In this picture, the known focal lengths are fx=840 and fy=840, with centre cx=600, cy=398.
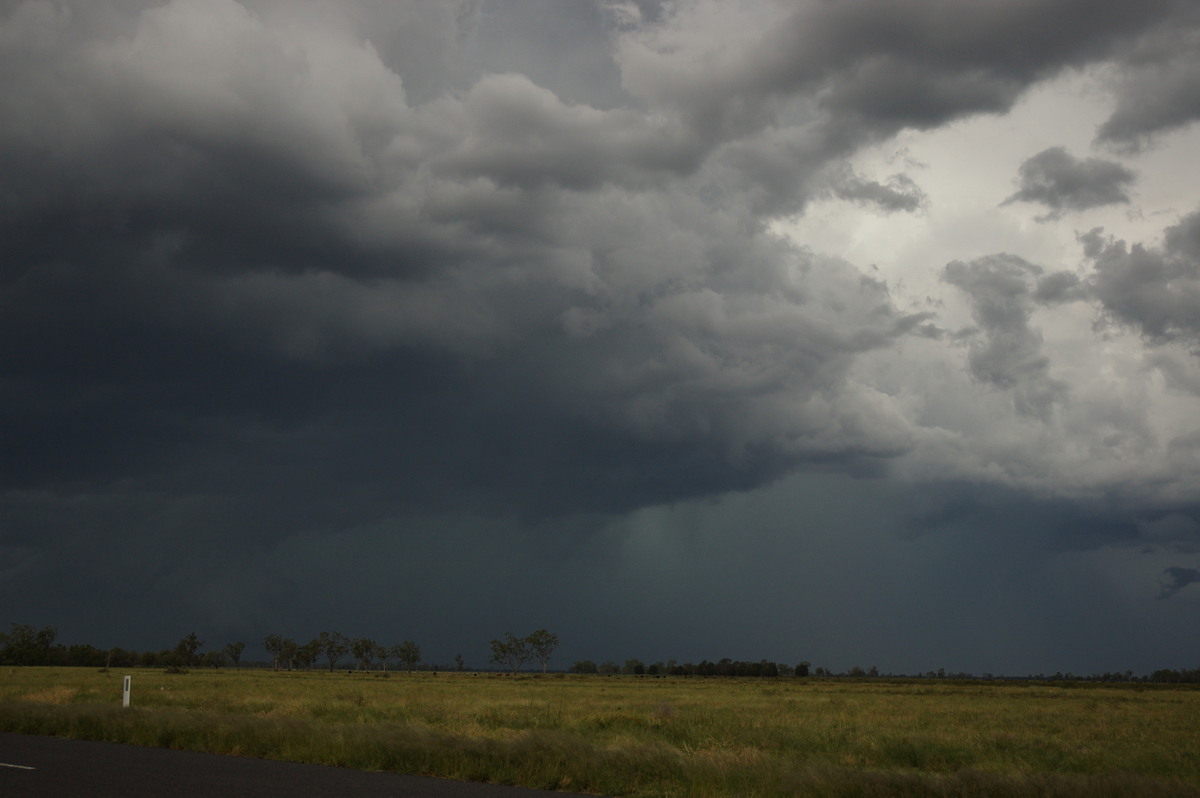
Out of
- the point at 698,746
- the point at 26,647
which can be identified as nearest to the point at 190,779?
the point at 698,746

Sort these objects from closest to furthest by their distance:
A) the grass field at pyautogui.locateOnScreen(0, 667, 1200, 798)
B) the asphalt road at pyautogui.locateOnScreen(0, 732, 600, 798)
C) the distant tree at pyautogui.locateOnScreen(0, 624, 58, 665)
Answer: the asphalt road at pyautogui.locateOnScreen(0, 732, 600, 798) → the grass field at pyautogui.locateOnScreen(0, 667, 1200, 798) → the distant tree at pyautogui.locateOnScreen(0, 624, 58, 665)

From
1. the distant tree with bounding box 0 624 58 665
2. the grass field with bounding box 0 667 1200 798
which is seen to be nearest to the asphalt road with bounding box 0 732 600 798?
the grass field with bounding box 0 667 1200 798

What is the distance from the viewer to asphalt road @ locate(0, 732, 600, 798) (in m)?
12.0

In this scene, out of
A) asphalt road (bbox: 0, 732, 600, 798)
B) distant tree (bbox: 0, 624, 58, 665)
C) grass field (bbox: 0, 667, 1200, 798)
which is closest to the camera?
asphalt road (bbox: 0, 732, 600, 798)

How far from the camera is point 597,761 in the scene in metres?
15.7

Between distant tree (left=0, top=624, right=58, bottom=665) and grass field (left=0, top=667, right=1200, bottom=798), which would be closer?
grass field (left=0, top=667, right=1200, bottom=798)

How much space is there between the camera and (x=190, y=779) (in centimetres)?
1327

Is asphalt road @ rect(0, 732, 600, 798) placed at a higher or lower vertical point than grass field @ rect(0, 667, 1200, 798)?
higher

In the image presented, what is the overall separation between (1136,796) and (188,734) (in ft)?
64.0

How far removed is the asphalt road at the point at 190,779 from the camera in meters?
12.0

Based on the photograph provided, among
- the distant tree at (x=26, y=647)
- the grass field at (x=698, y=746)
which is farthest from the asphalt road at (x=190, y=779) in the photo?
the distant tree at (x=26, y=647)

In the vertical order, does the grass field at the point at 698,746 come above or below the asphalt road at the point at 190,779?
below

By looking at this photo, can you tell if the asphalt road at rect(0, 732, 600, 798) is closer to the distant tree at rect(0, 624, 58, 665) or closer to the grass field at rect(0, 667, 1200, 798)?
the grass field at rect(0, 667, 1200, 798)

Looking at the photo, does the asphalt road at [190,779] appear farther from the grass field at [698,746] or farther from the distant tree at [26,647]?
the distant tree at [26,647]
